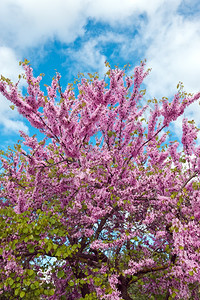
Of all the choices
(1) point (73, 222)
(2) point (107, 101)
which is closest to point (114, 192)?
(1) point (73, 222)

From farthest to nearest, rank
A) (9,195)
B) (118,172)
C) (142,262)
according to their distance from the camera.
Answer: (9,195) < (118,172) < (142,262)

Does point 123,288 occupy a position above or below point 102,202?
below

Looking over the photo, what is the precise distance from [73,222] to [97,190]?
1.29 metres

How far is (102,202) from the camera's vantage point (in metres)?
7.09

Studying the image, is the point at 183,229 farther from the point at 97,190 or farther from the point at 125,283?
the point at 125,283

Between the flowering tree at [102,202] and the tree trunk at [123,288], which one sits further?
the tree trunk at [123,288]

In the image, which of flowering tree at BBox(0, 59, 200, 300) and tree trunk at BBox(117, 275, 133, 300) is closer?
flowering tree at BBox(0, 59, 200, 300)

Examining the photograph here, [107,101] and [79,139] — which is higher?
[107,101]

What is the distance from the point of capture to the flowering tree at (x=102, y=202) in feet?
18.9

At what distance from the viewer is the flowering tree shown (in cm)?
577

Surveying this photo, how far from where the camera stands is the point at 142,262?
635cm

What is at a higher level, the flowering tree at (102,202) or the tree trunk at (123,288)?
the flowering tree at (102,202)

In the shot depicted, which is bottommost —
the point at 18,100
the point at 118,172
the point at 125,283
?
the point at 125,283

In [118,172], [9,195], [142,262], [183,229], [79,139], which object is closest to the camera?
[183,229]
